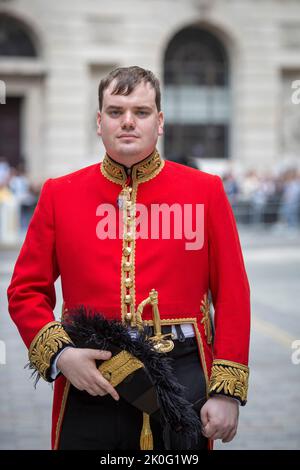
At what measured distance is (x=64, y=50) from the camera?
99.2 ft

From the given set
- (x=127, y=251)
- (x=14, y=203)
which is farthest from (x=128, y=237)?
(x=14, y=203)

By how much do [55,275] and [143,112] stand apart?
71 centimetres

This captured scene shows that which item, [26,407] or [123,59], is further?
[123,59]

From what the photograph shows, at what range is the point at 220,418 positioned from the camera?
3387 millimetres

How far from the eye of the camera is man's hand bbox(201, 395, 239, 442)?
3375 mm

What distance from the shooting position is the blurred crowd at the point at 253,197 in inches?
914

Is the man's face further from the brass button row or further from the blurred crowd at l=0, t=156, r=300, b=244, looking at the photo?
the blurred crowd at l=0, t=156, r=300, b=244

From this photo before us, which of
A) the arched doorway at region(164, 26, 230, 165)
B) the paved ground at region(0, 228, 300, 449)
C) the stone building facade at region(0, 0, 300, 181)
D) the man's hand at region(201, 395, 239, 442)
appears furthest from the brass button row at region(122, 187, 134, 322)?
the arched doorway at region(164, 26, 230, 165)

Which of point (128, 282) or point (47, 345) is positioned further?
point (128, 282)

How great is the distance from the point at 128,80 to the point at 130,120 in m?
0.15

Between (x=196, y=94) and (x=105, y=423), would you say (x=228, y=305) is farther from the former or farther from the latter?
(x=196, y=94)

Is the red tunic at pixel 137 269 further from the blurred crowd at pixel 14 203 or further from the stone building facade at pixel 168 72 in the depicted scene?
the stone building facade at pixel 168 72

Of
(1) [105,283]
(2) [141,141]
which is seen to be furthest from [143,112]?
(1) [105,283]
